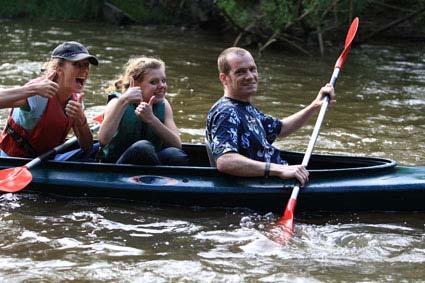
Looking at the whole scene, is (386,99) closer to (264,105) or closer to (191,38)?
(264,105)

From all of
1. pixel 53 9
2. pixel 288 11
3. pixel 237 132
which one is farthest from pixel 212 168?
pixel 53 9

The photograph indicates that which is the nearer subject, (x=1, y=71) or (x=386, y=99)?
(x=386, y=99)

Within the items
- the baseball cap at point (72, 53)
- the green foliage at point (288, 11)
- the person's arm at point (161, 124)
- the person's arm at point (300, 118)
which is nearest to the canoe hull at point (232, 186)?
the person's arm at point (161, 124)

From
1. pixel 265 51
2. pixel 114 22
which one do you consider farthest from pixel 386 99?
pixel 114 22

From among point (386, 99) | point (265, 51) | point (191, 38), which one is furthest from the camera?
point (191, 38)

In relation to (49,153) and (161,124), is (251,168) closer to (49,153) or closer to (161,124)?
(161,124)

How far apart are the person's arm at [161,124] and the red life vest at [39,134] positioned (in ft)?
1.72

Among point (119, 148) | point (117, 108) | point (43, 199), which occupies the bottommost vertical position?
point (43, 199)

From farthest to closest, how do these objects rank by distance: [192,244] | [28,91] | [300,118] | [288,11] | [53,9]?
[53,9], [288,11], [300,118], [28,91], [192,244]

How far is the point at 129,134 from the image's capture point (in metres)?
4.50

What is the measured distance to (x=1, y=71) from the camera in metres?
9.47

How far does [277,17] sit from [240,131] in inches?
295

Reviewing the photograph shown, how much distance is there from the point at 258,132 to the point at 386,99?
14.8 ft

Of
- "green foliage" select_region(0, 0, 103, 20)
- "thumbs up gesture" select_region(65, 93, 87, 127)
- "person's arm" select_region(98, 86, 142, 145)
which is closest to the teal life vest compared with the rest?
"person's arm" select_region(98, 86, 142, 145)
